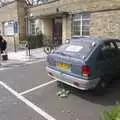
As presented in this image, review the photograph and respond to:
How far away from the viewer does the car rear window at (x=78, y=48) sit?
656 cm

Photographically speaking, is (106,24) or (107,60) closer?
(107,60)

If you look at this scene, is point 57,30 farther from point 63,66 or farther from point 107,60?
point 107,60

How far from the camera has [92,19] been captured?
52.9 feet

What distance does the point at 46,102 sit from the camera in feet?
20.8

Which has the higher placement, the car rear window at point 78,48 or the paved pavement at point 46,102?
A: the car rear window at point 78,48

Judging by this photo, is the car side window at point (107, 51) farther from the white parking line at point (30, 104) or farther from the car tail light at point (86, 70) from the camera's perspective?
the white parking line at point (30, 104)

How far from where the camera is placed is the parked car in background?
6.20m

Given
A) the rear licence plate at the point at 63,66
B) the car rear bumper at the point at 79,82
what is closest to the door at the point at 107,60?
the car rear bumper at the point at 79,82

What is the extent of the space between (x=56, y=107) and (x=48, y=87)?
181 cm

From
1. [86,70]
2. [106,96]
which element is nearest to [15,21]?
[106,96]

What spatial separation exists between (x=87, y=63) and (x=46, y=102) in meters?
1.53

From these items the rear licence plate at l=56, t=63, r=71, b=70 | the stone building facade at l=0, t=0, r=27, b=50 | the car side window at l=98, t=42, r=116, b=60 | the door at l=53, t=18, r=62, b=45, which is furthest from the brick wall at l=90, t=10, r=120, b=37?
the stone building facade at l=0, t=0, r=27, b=50

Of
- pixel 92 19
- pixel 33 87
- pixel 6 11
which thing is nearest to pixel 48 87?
pixel 33 87

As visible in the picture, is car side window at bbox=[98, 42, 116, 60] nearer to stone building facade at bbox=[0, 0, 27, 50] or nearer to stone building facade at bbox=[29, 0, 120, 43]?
stone building facade at bbox=[29, 0, 120, 43]
